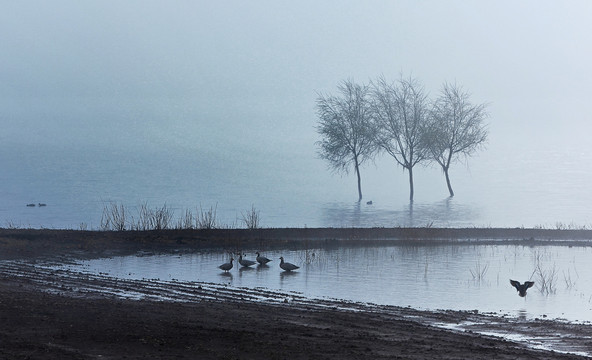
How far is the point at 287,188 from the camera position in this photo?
98.2m

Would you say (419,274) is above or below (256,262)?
below

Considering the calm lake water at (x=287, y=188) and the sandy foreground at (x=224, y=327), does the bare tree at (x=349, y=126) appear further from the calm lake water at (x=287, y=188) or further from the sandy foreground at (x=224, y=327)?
the sandy foreground at (x=224, y=327)

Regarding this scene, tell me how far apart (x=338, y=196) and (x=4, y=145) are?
12380 centimetres

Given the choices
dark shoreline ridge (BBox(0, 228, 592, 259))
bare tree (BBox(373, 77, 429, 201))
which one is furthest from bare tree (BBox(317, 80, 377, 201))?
dark shoreline ridge (BBox(0, 228, 592, 259))

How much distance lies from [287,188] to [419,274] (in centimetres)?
7519

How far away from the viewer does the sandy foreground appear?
37.0 ft

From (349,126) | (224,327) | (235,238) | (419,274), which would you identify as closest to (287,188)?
(349,126)

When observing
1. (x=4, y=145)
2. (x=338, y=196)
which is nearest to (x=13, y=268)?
(x=338, y=196)

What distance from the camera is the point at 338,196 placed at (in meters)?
82.7

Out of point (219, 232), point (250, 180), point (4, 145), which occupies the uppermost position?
point (4, 145)

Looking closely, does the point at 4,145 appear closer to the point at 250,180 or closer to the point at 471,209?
the point at 250,180

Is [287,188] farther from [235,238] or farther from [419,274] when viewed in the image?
[419,274]

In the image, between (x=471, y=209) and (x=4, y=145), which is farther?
(x=4, y=145)

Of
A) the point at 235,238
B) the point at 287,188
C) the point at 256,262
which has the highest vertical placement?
the point at 287,188
